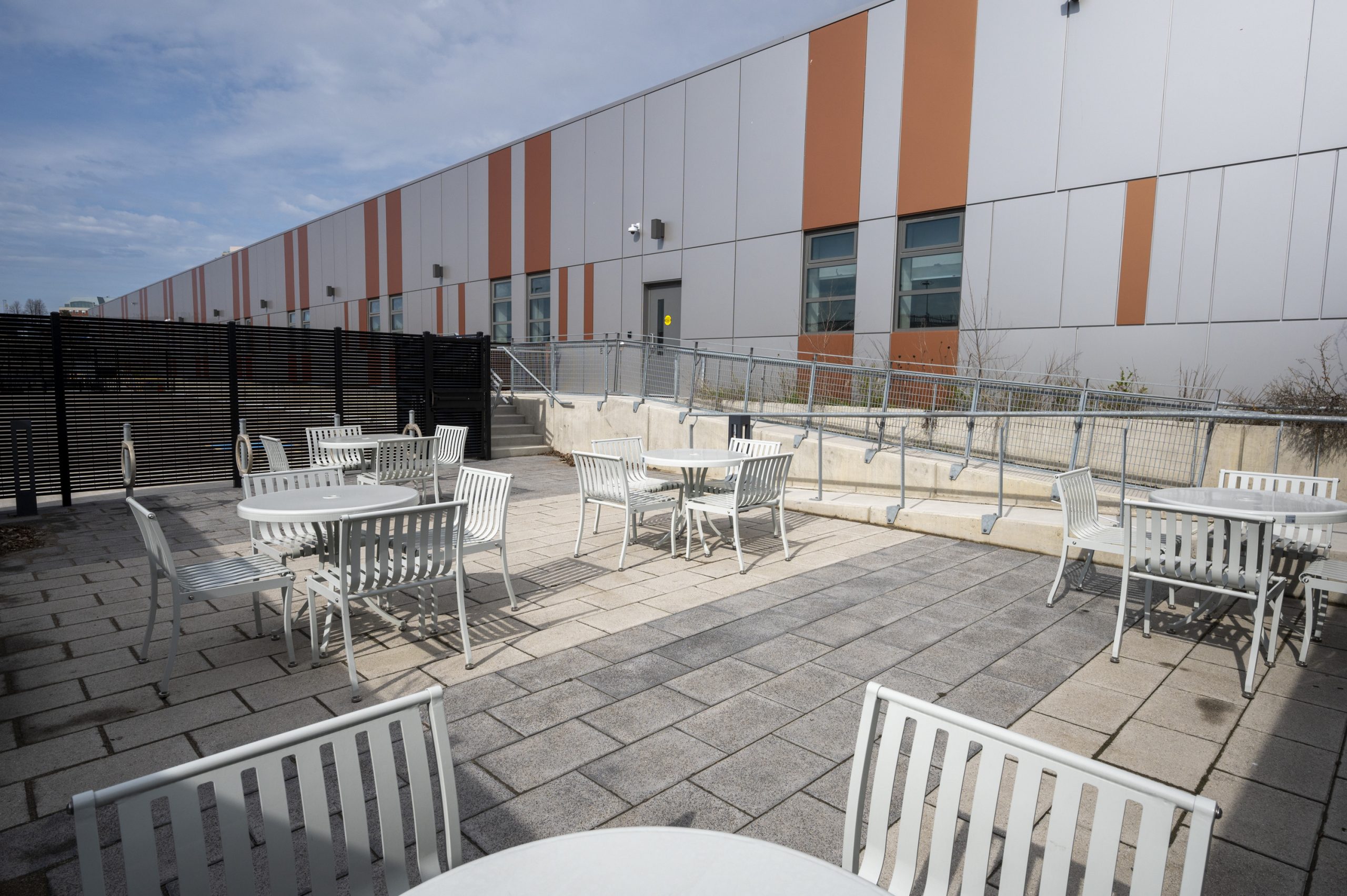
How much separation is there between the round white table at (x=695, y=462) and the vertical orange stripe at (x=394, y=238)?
59.6 ft

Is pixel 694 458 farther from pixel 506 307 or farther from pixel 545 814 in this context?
pixel 506 307

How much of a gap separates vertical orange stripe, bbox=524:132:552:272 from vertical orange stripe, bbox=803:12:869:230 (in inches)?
283

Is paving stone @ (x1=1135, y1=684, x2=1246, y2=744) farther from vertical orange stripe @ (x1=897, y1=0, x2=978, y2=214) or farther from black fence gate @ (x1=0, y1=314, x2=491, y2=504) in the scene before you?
black fence gate @ (x1=0, y1=314, x2=491, y2=504)

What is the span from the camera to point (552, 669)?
3.63m

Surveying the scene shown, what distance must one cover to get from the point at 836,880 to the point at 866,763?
0.38 m

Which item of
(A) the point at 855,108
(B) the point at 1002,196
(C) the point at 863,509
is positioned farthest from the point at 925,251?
(C) the point at 863,509

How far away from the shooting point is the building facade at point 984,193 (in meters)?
8.17

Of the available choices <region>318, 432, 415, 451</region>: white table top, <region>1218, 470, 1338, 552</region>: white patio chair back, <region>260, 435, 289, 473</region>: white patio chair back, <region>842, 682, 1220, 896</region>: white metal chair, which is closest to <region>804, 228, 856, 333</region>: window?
<region>1218, 470, 1338, 552</region>: white patio chair back

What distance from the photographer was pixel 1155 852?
1145 mm

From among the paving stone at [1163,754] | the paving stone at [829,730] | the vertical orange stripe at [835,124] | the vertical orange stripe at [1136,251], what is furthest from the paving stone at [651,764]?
the vertical orange stripe at [835,124]

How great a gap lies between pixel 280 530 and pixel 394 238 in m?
19.8

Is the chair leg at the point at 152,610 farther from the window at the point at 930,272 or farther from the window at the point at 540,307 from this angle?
the window at the point at 540,307

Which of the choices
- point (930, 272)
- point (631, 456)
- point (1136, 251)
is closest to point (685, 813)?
point (631, 456)

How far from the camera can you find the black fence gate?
8633 mm
